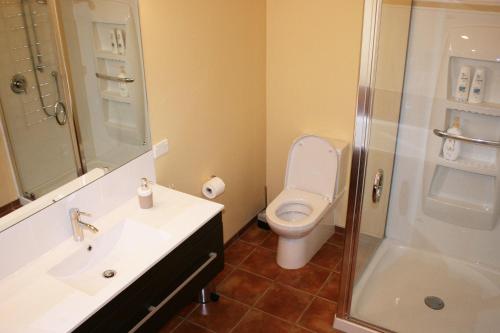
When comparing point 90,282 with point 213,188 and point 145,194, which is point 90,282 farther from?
point 213,188

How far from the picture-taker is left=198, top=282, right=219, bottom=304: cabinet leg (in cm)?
312

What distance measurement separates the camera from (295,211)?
3.52 meters

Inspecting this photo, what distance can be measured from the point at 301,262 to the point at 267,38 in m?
1.58

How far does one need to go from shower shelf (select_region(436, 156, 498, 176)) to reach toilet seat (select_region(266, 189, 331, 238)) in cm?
79

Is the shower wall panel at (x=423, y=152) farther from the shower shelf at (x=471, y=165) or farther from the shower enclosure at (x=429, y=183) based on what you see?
the shower shelf at (x=471, y=165)

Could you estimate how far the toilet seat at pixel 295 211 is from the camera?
10.5ft

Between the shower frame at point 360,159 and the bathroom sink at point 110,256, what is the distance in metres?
1.00

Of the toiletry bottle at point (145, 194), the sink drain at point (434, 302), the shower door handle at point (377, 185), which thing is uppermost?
the toiletry bottle at point (145, 194)

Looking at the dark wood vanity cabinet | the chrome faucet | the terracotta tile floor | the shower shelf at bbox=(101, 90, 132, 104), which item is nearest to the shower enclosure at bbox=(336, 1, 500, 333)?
the terracotta tile floor

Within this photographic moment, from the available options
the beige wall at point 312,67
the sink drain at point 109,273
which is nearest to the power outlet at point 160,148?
the sink drain at point 109,273

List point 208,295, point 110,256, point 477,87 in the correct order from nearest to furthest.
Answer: point 110,256 < point 477,87 < point 208,295

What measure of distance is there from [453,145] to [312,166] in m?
0.91

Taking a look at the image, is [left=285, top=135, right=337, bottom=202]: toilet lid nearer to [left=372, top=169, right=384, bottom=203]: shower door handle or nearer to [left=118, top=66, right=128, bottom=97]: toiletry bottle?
[left=372, top=169, right=384, bottom=203]: shower door handle

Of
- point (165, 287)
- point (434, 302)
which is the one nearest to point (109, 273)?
point (165, 287)
